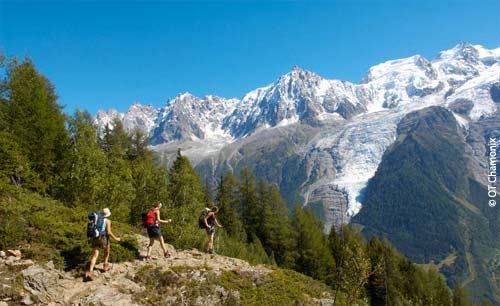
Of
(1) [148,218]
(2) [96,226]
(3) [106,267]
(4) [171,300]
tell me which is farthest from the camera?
(1) [148,218]

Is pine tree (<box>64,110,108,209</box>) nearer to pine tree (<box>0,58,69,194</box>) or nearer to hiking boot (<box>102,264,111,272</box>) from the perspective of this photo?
pine tree (<box>0,58,69,194</box>)

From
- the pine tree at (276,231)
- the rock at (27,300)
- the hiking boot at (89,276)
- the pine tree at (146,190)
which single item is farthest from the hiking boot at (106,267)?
the pine tree at (276,231)

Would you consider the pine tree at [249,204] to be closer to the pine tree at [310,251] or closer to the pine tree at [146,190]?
the pine tree at [310,251]

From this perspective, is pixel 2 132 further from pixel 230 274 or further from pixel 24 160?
pixel 230 274

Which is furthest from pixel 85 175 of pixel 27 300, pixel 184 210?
pixel 27 300

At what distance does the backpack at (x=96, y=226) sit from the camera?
14.0m

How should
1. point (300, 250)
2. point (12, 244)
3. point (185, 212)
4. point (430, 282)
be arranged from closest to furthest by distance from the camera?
point (12, 244) < point (185, 212) < point (300, 250) < point (430, 282)

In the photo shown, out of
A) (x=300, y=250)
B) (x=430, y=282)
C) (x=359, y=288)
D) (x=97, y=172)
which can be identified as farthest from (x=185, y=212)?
(x=430, y=282)

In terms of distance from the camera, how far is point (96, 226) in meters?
14.2

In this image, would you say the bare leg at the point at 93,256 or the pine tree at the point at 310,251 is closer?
the bare leg at the point at 93,256

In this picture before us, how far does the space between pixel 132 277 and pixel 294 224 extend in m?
43.3

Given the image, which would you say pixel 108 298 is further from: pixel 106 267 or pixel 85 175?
pixel 85 175

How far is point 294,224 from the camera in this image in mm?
56688

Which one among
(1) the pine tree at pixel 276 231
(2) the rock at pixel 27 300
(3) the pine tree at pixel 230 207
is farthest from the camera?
(1) the pine tree at pixel 276 231
